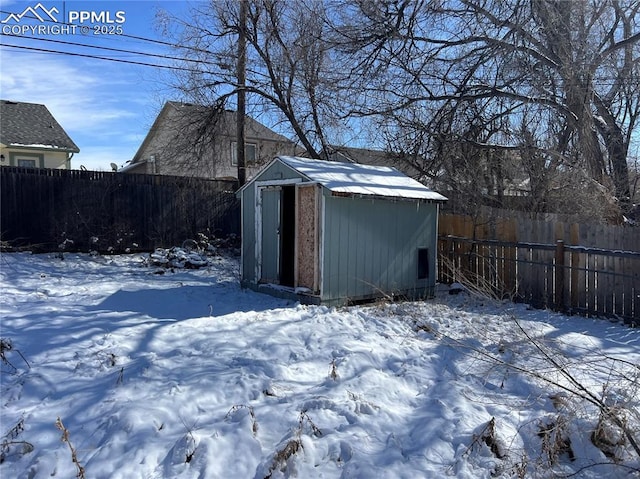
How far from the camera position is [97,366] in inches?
162

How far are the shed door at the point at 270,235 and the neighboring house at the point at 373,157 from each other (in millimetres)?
5385

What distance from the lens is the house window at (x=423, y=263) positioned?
28.4 feet

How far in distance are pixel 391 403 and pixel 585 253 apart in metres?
5.16

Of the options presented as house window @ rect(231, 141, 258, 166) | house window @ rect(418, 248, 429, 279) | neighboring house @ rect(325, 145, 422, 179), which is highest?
house window @ rect(231, 141, 258, 166)

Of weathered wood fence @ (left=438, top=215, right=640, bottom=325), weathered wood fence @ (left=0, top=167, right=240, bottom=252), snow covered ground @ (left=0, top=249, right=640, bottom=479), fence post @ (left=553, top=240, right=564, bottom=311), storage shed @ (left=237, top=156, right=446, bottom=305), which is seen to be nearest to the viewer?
snow covered ground @ (left=0, top=249, right=640, bottom=479)

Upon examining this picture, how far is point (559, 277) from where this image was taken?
776cm

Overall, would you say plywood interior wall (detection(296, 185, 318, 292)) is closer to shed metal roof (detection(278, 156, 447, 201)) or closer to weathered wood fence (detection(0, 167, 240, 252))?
shed metal roof (detection(278, 156, 447, 201))

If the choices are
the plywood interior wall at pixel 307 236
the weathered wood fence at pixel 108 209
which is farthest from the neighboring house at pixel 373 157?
the plywood interior wall at pixel 307 236

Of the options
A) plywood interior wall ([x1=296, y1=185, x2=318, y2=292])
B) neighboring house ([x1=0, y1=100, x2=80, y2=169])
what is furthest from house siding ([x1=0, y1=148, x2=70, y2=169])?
plywood interior wall ([x1=296, y1=185, x2=318, y2=292])

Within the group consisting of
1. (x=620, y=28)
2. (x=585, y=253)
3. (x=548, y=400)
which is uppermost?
(x=620, y=28)

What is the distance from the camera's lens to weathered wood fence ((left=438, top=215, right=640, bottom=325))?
7086 mm

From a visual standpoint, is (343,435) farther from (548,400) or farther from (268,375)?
(548,400)

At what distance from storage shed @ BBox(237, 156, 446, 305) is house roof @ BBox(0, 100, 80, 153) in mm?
14163

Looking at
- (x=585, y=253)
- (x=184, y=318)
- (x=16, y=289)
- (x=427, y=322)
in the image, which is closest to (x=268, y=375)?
(x=184, y=318)
